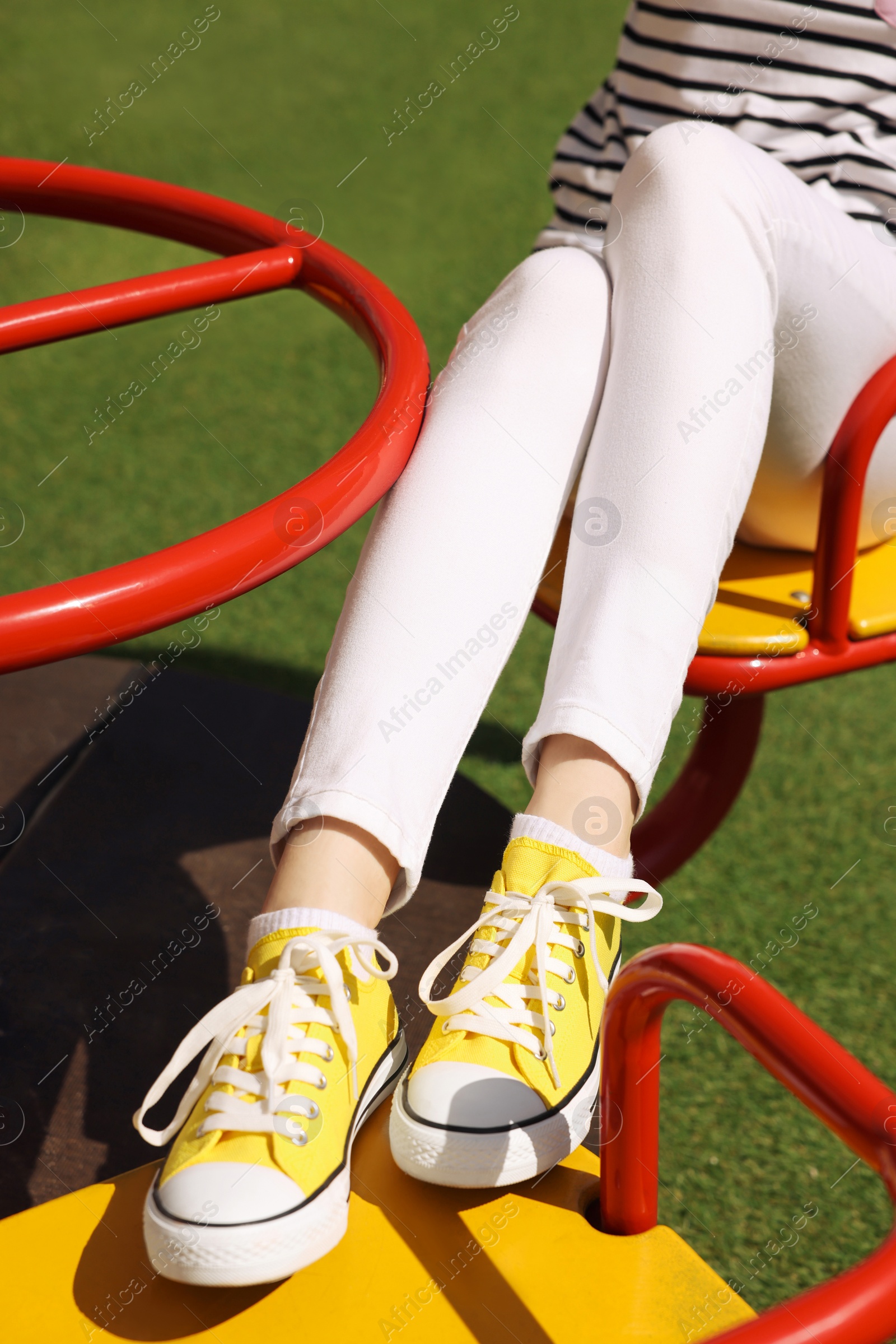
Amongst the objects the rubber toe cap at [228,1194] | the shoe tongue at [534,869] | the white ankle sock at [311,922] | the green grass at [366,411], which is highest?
the shoe tongue at [534,869]

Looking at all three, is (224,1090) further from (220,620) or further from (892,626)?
(220,620)

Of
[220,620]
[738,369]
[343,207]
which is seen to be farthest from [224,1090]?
[343,207]

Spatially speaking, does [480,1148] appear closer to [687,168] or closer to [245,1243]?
[245,1243]

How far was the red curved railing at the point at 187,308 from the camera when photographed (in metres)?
0.53

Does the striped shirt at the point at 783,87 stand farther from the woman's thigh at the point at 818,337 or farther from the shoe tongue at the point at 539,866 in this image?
the shoe tongue at the point at 539,866

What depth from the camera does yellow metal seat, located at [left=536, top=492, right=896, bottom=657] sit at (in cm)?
85

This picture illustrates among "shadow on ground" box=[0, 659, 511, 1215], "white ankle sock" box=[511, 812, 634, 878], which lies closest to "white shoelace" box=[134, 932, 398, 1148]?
"white ankle sock" box=[511, 812, 634, 878]

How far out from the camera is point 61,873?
3.53ft

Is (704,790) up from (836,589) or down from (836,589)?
down

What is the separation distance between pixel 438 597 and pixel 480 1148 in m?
0.31

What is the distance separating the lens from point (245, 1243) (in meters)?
0.54

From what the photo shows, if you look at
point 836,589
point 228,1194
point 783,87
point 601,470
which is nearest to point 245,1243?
point 228,1194

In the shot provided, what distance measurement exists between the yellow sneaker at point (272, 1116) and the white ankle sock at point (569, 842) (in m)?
0.11

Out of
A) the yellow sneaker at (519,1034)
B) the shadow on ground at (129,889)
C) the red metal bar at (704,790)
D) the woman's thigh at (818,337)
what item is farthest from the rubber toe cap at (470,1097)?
the red metal bar at (704,790)
